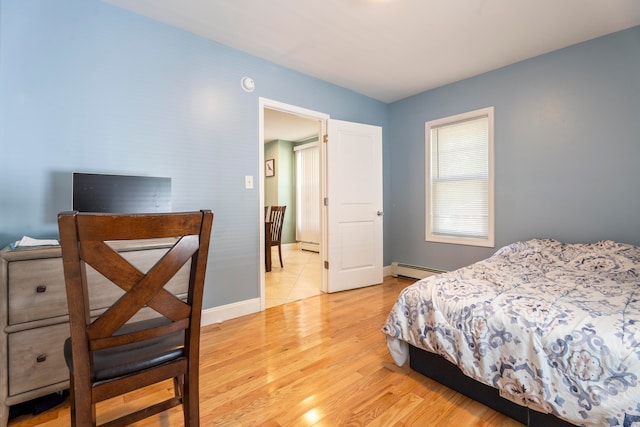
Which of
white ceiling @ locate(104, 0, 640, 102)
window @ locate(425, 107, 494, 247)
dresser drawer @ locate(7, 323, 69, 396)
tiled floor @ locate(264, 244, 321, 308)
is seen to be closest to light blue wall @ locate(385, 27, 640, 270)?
window @ locate(425, 107, 494, 247)

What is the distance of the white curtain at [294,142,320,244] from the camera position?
248 inches

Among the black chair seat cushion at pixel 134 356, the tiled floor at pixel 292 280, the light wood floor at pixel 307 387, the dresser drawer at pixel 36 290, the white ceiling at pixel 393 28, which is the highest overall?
Answer: the white ceiling at pixel 393 28

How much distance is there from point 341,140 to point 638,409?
9.98 ft

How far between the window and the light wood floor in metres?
1.81

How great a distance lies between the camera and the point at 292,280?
3957 millimetres

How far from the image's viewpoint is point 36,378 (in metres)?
1.42

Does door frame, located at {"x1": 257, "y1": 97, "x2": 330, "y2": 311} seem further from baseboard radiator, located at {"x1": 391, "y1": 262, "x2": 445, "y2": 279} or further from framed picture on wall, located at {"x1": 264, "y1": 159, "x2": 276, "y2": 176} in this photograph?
framed picture on wall, located at {"x1": 264, "y1": 159, "x2": 276, "y2": 176}

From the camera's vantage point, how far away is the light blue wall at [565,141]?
2.43 m

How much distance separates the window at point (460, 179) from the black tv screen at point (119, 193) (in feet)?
10.1

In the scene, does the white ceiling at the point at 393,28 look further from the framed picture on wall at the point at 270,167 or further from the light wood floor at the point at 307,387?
the framed picture on wall at the point at 270,167

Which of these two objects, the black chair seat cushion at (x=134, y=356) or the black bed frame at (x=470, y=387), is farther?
the black bed frame at (x=470, y=387)

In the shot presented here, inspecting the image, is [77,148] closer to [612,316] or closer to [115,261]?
[115,261]

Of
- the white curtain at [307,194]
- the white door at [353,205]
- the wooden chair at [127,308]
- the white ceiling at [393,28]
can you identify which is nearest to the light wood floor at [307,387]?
the wooden chair at [127,308]

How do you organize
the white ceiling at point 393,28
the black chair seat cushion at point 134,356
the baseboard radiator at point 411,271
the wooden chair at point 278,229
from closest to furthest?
1. the black chair seat cushion at point 134,356
2. the white ceiling at point 393,28
3. the baseboard radiator at point 411,271
4. the wooden chair at point 278,229
